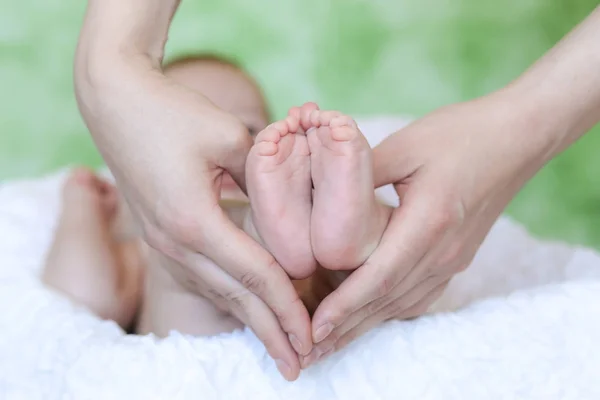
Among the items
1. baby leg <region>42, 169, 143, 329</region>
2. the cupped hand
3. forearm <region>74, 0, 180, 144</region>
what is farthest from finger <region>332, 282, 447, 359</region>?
baby leg <region>42, 169, 143, 329</region>

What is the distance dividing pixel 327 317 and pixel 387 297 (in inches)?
2.7

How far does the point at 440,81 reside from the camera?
1481 millimetres

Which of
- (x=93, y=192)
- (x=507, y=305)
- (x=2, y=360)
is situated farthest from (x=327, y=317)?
(x=93, y=192)

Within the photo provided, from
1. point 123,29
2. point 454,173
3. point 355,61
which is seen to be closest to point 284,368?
point 454,173

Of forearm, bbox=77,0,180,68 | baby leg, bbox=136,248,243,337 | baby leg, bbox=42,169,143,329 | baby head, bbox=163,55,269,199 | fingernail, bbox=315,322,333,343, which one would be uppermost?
forearm, bbox=77,0,180,68

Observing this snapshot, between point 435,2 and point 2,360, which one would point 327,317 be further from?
point 435,2

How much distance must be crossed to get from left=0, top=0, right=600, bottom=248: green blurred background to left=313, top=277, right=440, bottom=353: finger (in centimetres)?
88

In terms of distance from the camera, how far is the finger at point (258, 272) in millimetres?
560

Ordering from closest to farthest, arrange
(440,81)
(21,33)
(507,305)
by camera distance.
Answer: (507,305)
(21,33)
(440,81)

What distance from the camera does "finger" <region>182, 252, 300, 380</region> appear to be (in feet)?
1.93

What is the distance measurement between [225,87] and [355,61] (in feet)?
1.47

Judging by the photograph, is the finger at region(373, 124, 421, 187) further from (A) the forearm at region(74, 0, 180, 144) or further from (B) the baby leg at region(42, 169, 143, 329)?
(B) the baby leg at region(42, 169, 143, 329)

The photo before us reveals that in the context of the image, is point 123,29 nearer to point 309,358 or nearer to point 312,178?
point 312,178

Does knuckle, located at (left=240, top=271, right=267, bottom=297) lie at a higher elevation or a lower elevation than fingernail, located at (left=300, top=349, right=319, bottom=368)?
higher
